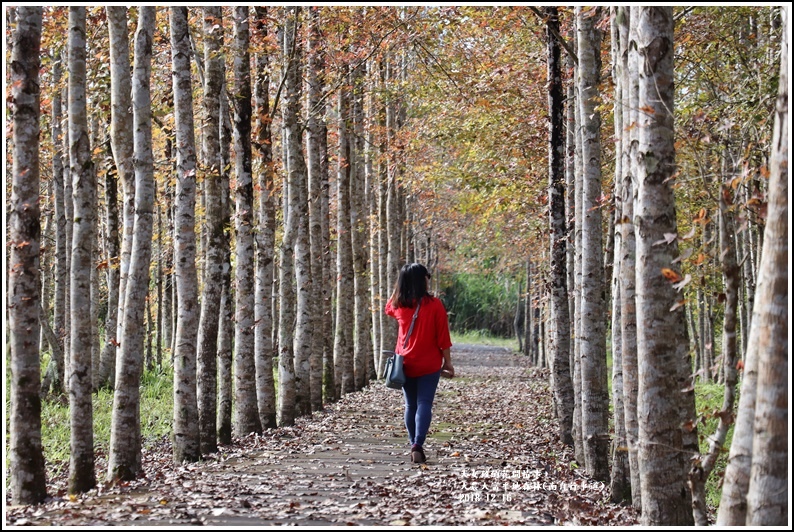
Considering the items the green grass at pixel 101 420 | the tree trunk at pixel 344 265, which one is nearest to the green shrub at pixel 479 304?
the tree trunk at pixel 344 265

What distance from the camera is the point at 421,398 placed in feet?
31.5

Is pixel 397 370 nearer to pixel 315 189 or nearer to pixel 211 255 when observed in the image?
pixel 211 255

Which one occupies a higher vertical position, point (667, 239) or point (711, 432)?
point (667, 239)

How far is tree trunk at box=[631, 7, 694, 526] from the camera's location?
595 cm

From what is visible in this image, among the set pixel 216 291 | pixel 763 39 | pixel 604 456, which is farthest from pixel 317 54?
pixel 604 456

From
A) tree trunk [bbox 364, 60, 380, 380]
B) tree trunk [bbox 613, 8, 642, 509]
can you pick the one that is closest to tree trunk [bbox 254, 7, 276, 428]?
tree trunk [bbox 613, 8, 642, 509]

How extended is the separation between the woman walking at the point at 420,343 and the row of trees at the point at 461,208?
162 centimetres

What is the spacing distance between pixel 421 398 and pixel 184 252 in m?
3.45

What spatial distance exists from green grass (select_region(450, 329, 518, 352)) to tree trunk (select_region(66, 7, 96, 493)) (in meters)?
54.5

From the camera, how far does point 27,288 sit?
784 cm

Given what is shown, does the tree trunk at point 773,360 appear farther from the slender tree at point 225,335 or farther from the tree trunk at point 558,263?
the slender tree at point 225,335

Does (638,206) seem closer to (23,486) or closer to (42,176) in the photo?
(23,486)

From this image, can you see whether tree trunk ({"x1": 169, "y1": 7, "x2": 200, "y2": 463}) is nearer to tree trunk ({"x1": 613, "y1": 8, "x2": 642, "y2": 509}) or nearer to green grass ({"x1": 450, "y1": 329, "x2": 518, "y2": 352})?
tree trunk ({"x1": 613, "y1": 8, "x2": 642, "y2": 509})

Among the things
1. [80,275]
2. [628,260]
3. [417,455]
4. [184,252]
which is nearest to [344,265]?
[184,252]
